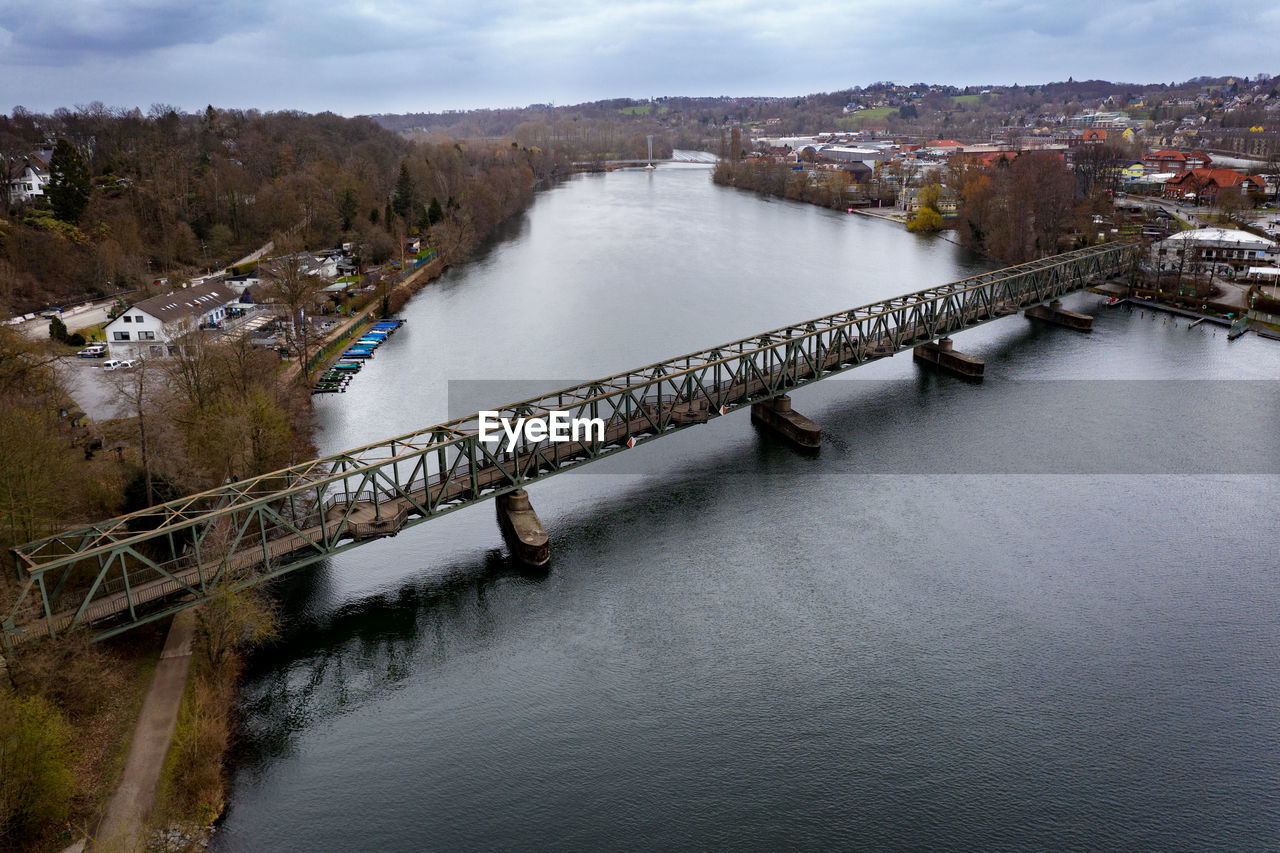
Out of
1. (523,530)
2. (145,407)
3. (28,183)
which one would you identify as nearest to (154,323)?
(145,407)

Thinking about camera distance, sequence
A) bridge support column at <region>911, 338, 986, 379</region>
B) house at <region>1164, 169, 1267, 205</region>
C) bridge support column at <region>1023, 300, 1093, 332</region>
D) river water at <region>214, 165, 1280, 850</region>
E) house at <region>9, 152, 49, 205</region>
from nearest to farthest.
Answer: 1. river water at <region>214, 165, 1280, 850</region>
2. bridge support column at <region>911, 338, 986, 379</region>
3. bridge support column at <region>1023, 300, 1093, 332</region>
4. house at <region>9, 152, 49, 205</region>
5. house at <region>1164, 169, 1267, 205</region>

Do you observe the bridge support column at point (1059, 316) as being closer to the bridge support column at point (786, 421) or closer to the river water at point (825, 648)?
the river water at point (825, 648)

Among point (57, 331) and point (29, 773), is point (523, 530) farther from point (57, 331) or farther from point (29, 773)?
point (57, 331)

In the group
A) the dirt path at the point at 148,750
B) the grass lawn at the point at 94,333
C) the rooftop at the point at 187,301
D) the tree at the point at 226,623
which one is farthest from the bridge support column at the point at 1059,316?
the grass lawn at the point at 94,333

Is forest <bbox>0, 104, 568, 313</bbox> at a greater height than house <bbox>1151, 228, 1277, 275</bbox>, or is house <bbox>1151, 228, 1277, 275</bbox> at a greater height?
forest <bbox>0, 104, 568, 313</bbox>

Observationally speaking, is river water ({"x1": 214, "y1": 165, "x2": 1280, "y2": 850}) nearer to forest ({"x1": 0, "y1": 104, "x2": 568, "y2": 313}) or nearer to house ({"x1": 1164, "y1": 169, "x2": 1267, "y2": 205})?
forest ({"x1": 0, "y1": 104, "x2": 568, "y2": 313})

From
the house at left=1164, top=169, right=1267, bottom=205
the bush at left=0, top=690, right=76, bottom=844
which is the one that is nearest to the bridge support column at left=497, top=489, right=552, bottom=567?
the bush at left=0, top=690, right=76, bottom=844

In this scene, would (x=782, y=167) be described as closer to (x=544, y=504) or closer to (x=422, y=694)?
(x=544, y=504)

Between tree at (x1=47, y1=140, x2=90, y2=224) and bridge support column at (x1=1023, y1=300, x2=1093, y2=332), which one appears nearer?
bridge support column at (x1=1023, y1=300, x2=1093, y2=332)
